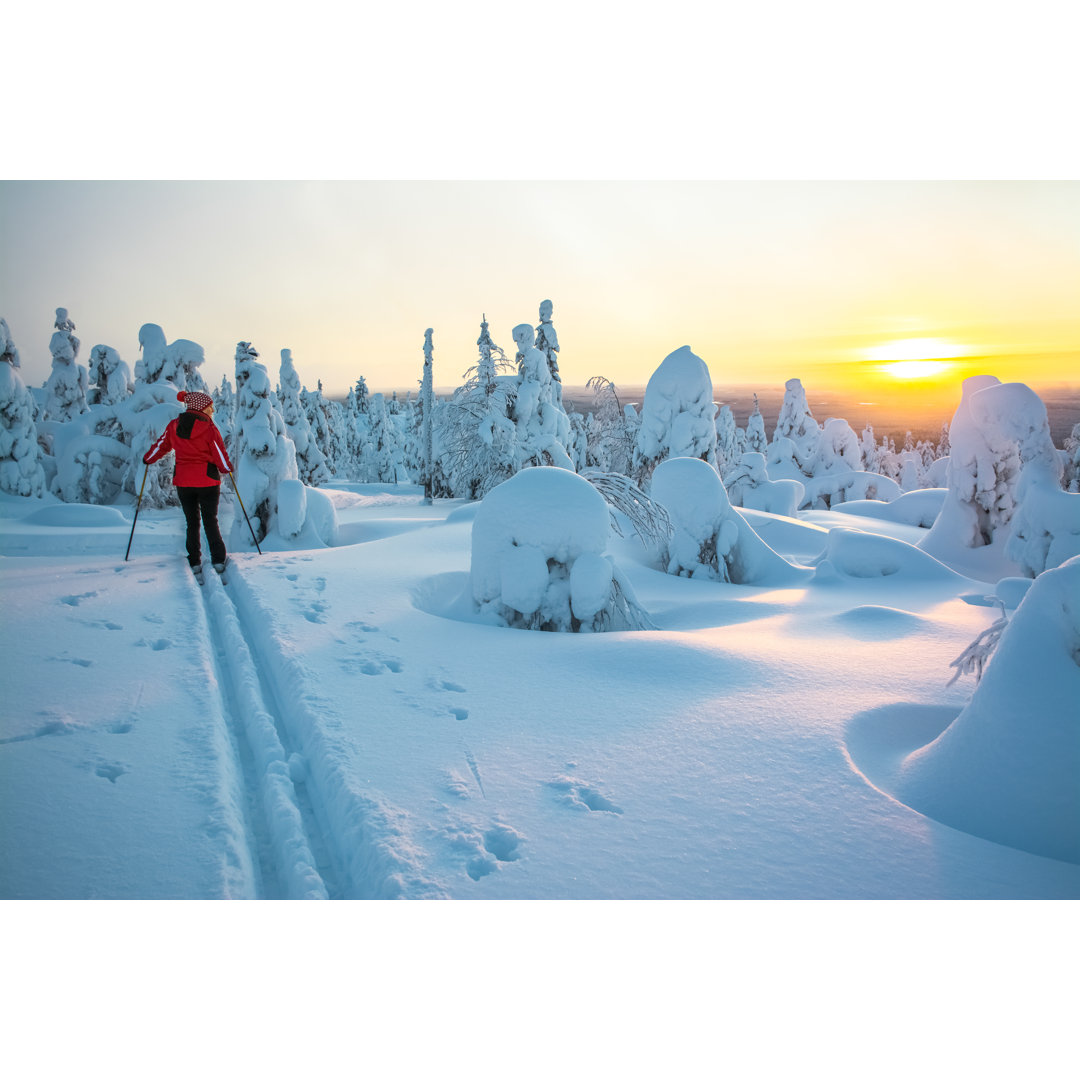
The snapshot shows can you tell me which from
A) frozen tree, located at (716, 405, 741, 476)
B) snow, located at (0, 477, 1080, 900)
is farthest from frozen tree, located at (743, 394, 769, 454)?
snow, located at (0, 477, 1080, 900)

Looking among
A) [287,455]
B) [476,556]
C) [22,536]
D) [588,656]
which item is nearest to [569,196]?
[476,556]

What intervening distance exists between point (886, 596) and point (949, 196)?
4.70 m

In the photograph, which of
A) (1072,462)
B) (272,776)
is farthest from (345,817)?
(1072,462)

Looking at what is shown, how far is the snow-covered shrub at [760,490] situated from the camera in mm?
17875

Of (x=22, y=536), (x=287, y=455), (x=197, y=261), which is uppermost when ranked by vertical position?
(x=197, y=261)

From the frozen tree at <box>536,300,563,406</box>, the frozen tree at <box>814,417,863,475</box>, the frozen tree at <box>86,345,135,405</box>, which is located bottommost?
the frozen tree at <box>814,417,863,475</box>

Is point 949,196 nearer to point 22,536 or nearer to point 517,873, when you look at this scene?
point 517,873

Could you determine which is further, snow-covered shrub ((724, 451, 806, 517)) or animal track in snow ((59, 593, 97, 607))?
snow-covered shrub ((724, 451, 806, 517))

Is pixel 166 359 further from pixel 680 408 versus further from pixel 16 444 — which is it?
pixel 680 408

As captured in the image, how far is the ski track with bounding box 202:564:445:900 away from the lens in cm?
228

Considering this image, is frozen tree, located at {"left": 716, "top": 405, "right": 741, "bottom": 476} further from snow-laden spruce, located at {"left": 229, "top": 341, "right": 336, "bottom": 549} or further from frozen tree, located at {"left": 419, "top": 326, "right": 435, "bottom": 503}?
snow-laden spruce, located at {"left": 229, "top": 341, "right": 336, "bottom": 549}

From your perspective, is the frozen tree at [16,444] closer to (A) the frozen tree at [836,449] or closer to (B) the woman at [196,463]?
(B) the woman at [196,463]

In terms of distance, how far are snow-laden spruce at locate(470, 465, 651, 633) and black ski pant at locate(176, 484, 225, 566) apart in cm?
324

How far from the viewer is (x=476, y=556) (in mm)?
5809
